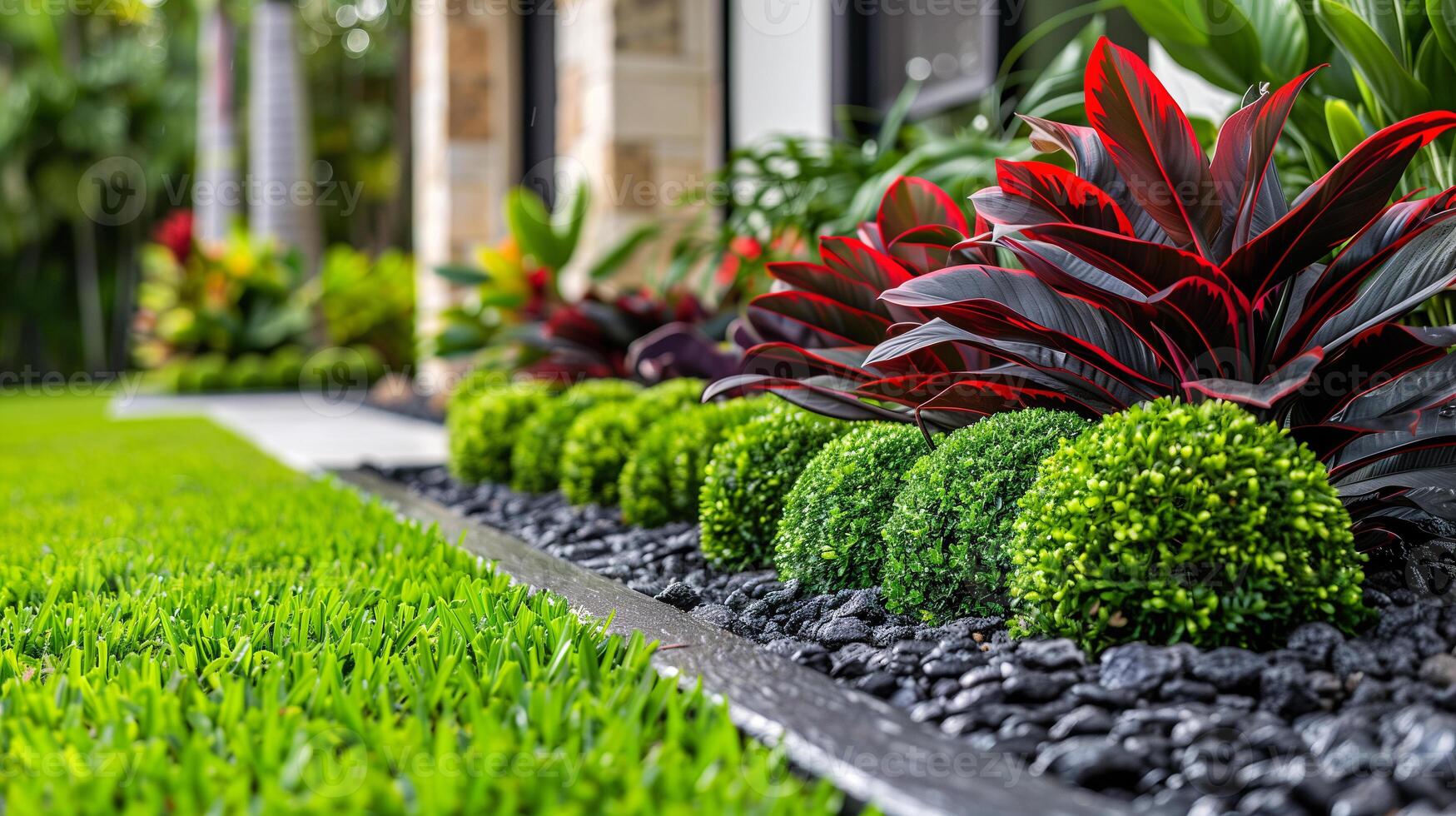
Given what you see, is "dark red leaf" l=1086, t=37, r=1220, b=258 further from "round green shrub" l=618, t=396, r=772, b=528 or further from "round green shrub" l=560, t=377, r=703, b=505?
"round green shrub" l=560, t=377, r=703, b=505

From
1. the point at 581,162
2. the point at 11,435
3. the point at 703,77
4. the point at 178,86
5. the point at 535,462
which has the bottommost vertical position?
the point at 11,435

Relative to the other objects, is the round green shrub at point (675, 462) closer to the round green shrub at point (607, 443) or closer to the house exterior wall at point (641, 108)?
the round green shrub at point (607, 443)

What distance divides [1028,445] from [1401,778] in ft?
2.24

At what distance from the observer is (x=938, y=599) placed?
65.6 inches

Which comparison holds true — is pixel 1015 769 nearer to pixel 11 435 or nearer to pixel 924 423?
pixel 924 423

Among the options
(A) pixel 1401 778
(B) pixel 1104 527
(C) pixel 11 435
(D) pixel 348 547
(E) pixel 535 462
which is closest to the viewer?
(A) pixel 1401 778

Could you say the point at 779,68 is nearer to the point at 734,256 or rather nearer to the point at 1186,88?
the point at 734,256

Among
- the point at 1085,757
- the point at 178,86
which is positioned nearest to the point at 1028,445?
the point at 1085,757

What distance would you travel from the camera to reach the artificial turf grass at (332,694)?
1.03 metres

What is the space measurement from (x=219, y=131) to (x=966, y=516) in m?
11.4

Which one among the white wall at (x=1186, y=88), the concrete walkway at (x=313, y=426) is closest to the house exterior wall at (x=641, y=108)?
the concrete walkway at (x=313, y=426)

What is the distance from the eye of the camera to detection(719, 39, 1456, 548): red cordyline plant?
1.50 m

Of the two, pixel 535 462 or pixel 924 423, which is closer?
pixel 924 423

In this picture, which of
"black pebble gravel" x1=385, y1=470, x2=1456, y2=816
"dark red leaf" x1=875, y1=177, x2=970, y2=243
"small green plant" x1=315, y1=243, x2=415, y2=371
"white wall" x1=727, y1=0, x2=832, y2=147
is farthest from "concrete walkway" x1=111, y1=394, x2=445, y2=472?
"black pebble gravel" x1=385, y1=470, x2=1456, y2=816
